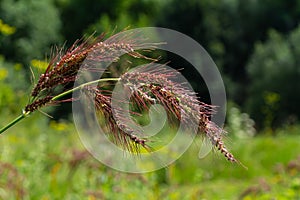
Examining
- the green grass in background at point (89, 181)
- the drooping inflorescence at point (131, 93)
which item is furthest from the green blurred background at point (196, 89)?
the drooping inflorescence at point (131, 93)

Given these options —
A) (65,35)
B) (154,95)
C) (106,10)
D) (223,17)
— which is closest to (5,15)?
(65,35)

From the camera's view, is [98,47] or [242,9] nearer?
[98,47]

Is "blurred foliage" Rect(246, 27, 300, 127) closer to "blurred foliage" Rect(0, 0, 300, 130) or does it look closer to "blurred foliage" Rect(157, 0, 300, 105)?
"blurred foliage" Rect(0, 0, 300, 130)

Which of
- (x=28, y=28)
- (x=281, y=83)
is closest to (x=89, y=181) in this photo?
(x=28, y=28)

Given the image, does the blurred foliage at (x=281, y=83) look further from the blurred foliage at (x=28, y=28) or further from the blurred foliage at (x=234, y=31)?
the blurred foliage at (x=28, y=28)

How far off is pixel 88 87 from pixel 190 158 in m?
7.19

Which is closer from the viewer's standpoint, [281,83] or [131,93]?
[131,93]

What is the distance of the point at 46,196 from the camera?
420 cm

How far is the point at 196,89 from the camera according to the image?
10773 millimetres

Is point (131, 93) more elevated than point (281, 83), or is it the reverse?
point (281, 83)

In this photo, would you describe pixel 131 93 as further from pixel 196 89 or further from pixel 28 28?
pixel 28 28

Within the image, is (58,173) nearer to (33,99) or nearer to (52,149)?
(52,149)

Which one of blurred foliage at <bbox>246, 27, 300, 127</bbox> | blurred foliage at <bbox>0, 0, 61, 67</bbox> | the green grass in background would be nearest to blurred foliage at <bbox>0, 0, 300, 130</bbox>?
blurred foliage at <bbox>246, 27, 300, 127</bbox>

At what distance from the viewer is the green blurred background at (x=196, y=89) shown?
434 centimetres
